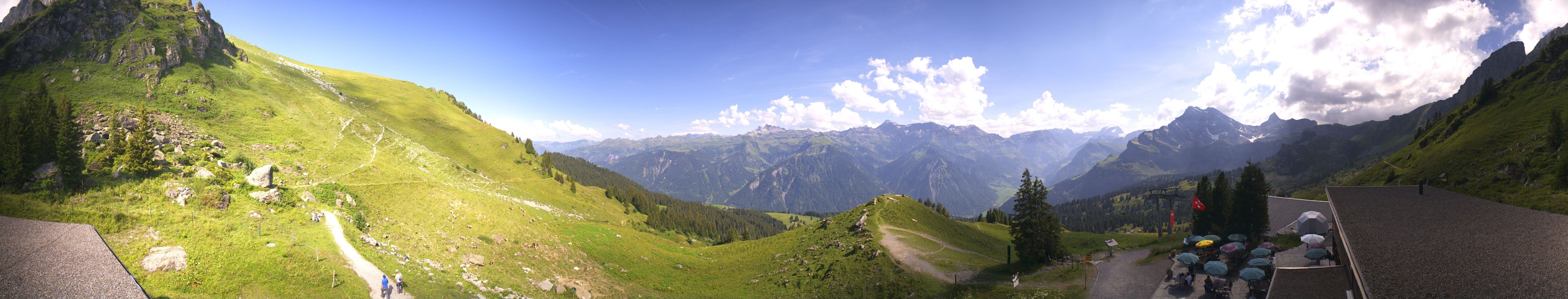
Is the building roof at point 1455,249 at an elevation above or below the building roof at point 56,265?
above

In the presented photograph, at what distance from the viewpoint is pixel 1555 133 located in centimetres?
3594

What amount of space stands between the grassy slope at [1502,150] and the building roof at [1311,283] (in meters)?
14.7

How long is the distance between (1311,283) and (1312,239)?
52.3ft

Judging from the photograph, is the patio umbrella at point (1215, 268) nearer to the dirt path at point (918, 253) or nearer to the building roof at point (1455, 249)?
the building roof at point (1455, 249)

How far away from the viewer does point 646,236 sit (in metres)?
57.8

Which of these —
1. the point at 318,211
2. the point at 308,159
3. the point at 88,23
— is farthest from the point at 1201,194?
the point at 88,23

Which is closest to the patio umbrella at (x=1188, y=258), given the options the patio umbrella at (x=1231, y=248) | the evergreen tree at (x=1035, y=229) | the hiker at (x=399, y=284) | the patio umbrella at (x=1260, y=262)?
the patio umbrella at (x=1260, y=262)

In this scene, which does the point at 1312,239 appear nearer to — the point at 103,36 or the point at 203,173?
the point at 203,173

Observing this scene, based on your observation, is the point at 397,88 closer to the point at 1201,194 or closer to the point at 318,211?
the point at 318,211

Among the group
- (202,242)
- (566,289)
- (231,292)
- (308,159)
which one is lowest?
(566,289)

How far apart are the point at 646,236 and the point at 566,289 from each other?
26410mm

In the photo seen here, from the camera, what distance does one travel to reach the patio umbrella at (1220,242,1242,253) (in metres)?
33.0

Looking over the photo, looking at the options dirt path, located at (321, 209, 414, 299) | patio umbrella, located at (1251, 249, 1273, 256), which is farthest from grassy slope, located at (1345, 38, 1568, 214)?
dirt path, located at (321, 209, 414, 299)

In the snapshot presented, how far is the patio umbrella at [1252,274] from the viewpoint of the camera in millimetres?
25250
